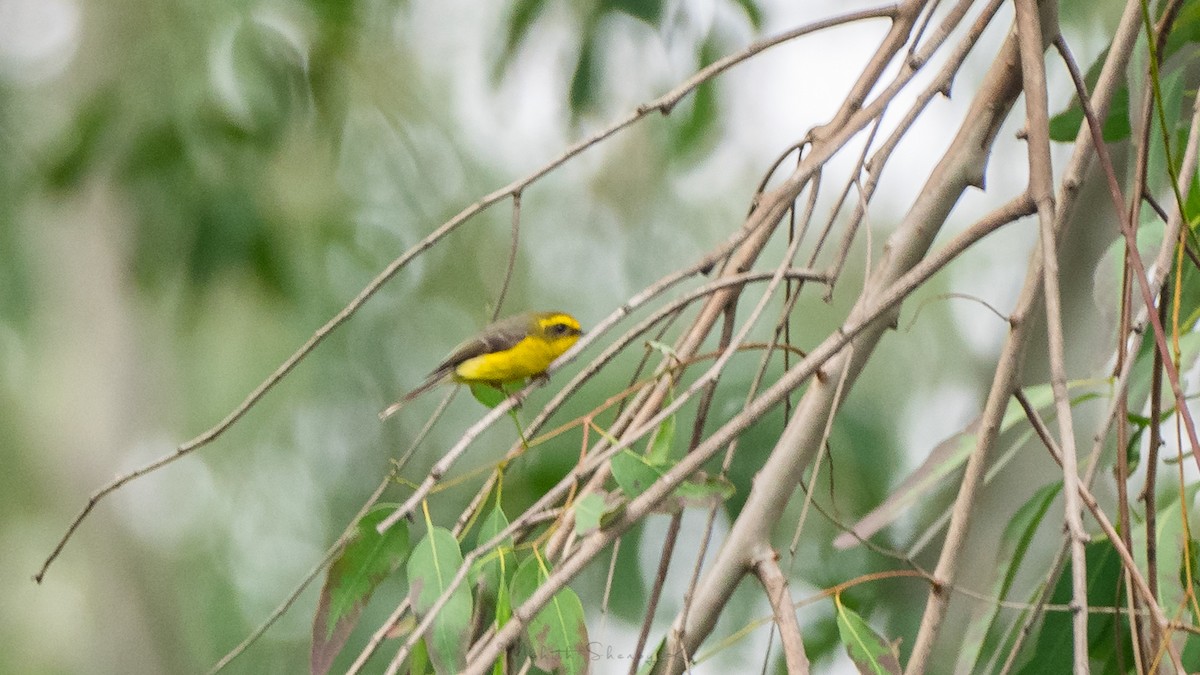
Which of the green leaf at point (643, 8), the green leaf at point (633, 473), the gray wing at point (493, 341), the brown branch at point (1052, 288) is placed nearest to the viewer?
the brown branch at point (1052, 288)

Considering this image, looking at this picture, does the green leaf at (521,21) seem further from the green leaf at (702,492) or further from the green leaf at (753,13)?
the green leaf at (702,492)

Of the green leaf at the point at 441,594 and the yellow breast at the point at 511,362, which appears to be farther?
the yellow breast at the point at 511,362

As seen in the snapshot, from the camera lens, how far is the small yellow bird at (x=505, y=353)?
4.31ft

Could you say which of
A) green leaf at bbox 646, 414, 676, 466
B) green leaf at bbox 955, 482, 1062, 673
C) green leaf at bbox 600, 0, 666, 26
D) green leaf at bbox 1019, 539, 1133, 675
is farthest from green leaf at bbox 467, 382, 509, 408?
green leaf at bbox 600, 0, 666, 26

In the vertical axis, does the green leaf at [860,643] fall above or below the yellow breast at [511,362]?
below

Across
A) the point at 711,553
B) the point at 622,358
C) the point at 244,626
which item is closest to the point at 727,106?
the point at 622,358

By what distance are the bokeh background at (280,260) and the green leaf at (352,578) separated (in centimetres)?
131

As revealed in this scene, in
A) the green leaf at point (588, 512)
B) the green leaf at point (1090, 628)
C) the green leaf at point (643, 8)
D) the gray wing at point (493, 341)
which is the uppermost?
the green leaf at point (643, 8)

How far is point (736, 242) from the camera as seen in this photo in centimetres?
75

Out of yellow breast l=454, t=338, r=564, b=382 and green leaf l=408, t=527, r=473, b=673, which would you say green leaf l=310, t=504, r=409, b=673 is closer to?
Result: green leaf l=408, t=527, r=473, b=673

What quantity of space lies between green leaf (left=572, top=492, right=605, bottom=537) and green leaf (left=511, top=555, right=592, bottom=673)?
0.12 ft

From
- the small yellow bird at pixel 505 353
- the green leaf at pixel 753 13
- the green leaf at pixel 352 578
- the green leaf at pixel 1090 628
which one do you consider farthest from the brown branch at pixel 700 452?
the green leaf at pixel 753 13

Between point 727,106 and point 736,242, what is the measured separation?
Answer: 5.91 ft

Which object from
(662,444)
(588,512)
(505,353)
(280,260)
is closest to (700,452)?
(588,512)
